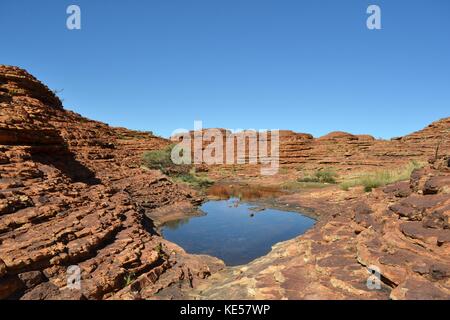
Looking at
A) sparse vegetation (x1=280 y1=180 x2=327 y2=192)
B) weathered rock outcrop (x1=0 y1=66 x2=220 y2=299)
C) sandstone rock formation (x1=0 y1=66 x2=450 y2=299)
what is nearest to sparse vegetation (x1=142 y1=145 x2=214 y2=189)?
sparse vegetation (x1=280 y1=180 x2=327 y2=192)

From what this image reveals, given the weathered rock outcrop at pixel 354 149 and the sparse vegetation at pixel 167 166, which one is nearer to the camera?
the sparse vegetation at pixel 167 166

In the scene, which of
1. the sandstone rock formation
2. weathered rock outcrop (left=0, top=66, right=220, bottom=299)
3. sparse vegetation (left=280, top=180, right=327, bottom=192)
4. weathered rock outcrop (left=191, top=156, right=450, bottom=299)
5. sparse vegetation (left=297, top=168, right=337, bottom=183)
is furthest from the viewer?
sparse vegetation (left=297, top=168, right=337, bottom=183)

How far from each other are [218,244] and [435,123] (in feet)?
110

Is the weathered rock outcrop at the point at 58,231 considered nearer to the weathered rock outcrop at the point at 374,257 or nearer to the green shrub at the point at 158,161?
the weathered rock outcrop at the point at 374,257

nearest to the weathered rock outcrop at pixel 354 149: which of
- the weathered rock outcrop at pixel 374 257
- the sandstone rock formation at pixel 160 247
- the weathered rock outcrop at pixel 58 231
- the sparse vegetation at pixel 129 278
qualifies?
the weathered rock outcrop at pixel 374 257

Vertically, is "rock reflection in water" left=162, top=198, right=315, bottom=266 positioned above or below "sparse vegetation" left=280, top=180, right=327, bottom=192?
below

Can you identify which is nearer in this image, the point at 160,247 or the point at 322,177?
the point at 160,247

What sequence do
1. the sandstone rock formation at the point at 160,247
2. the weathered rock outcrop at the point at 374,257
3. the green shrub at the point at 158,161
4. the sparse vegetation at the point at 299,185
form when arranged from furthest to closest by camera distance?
the green shrub at the point at 158,161
the sparse vegetation at the point at 299,185
the sandstone rock formation at the point at 160,247
the weathered rock outcrop at the point at 374,257

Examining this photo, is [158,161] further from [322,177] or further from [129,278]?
[129,278]

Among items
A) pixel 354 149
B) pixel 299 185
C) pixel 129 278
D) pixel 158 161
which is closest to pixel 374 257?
pixel 129 278

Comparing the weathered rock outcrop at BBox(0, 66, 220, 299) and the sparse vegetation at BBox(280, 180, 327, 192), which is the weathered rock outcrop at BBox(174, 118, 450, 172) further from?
the weathered rock outcrop at BBox(0, 66, 220, 299)

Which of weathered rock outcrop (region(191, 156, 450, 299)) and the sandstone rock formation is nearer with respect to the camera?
weathered rock outcrop (region(191, 156, 450, 299))
